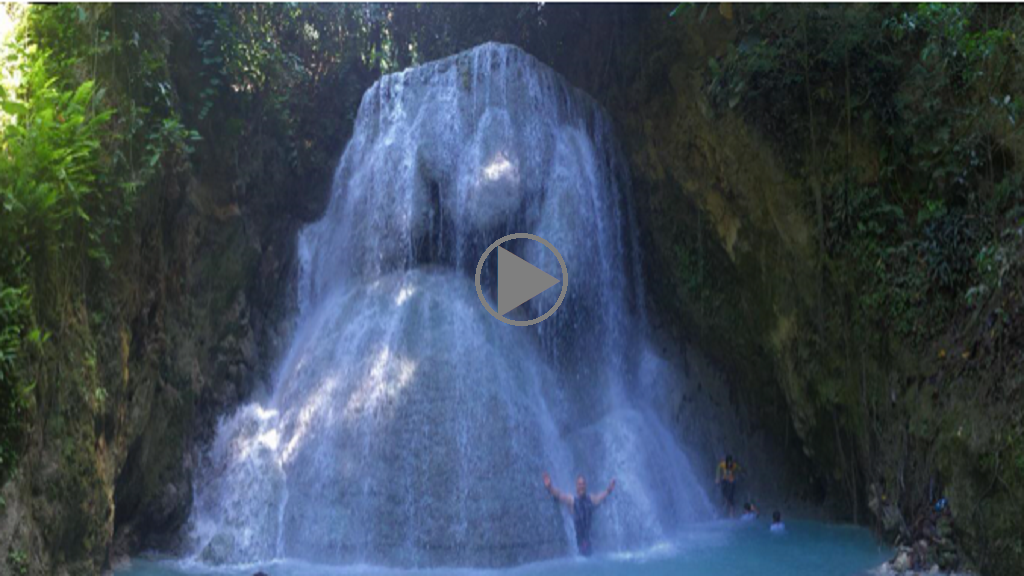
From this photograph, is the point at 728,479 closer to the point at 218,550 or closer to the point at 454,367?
the point at 454,367

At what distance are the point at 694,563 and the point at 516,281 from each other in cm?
540

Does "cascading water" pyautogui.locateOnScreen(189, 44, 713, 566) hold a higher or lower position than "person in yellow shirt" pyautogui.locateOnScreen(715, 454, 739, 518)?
higher

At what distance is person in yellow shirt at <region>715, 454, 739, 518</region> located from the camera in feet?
45.2

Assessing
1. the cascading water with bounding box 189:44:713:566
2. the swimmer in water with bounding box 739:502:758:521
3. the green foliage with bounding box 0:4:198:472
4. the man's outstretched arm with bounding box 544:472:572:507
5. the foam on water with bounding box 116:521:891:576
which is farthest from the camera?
the swimmer in water with bounding box 739:502:758:521

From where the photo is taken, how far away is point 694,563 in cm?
1062

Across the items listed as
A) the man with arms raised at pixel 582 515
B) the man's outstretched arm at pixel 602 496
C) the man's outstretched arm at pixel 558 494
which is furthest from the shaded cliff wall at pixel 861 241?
the man's outstretched arm at pixel 558 494

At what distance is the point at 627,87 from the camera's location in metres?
16.0

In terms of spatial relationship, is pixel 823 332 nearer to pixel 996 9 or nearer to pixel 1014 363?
pixel 1014 363

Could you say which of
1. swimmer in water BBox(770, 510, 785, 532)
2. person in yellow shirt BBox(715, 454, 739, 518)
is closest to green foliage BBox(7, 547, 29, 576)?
swimmer in water BBox(770, 510, 785, 532)

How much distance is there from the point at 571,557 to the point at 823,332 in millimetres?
4610

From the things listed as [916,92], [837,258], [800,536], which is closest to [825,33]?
[916,92]

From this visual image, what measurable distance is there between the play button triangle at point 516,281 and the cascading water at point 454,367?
0.26 metres

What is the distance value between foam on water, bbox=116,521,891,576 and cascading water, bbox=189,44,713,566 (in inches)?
14.3

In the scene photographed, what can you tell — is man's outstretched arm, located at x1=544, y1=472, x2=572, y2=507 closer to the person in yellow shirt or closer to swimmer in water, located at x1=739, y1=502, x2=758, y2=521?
the person in yellow shirt
